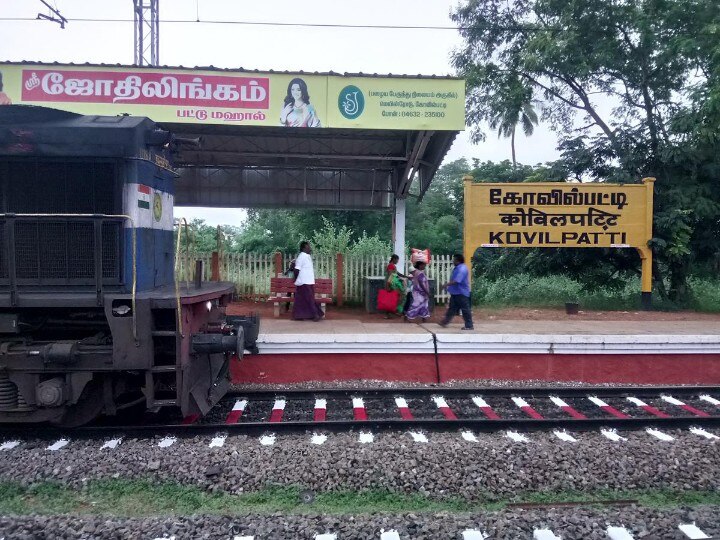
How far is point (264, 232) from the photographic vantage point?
1010 inches

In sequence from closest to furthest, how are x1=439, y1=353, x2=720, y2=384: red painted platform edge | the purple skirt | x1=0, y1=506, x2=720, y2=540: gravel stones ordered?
x1=0, y1=506, x2=720, y2=540: gravel stones → x1=439, y1=353, x2=720, y2=384: red painted platform edge → the purple skirt

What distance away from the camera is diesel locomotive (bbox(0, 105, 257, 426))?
5492 millimetres

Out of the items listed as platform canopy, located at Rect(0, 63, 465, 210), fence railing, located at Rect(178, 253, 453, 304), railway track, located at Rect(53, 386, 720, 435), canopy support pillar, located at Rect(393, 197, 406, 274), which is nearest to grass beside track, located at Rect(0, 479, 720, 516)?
railway track, located at Rect(53, 386, 720, 435)

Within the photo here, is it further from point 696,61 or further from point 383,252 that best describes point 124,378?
point 696,61

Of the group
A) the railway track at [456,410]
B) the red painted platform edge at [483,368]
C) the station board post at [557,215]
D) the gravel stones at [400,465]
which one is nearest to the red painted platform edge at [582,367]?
the red painted platform edge at [483,368]

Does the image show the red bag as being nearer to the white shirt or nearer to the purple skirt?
the purple skirt

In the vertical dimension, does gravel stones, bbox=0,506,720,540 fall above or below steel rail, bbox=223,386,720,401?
below

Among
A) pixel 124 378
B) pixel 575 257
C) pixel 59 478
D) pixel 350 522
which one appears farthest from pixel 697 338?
pixel 59 478

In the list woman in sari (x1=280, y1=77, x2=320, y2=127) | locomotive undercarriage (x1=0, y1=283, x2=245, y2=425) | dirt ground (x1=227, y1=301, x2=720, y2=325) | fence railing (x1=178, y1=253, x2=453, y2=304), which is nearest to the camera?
locomotive undercarriage (x1=0, y1=283, x2=245, y2=425)

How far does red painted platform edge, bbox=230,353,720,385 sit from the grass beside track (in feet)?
11.9

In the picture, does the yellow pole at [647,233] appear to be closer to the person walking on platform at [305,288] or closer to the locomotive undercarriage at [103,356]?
the person walking on platform at [305,288]

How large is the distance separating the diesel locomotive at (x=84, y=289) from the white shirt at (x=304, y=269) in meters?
4.72

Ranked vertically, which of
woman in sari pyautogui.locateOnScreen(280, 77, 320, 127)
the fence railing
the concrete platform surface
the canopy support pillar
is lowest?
the concrete platform surface

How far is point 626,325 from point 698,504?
6699mm
